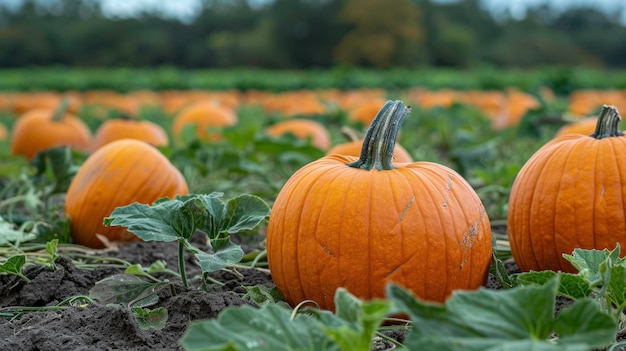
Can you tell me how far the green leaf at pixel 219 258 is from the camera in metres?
2.07

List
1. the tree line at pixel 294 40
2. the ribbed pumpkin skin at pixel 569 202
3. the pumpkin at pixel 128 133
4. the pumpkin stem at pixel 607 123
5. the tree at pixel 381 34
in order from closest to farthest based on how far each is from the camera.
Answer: the ribbed pumpkin skin at pixel 569 202 → the pumpkin stem at pixel 607 123 → the pumpkin at pixel 128 133 → the tree at pixel 381 34 → the tree line at pixel 294 40

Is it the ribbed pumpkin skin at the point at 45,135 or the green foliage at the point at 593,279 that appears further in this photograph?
the ribbed pumpkin skin at the point at 45,135

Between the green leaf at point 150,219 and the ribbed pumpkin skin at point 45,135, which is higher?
the green leaf at point 150,219

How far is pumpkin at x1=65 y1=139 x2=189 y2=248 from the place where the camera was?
319cm

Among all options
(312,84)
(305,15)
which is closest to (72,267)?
(312,84)

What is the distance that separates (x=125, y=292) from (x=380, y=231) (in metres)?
0.87

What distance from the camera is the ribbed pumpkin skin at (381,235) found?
2.14 m

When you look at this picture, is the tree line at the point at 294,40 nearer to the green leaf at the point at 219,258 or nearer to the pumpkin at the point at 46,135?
the pumpkin at the point at 46,135

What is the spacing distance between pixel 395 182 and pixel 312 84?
18.3 meters

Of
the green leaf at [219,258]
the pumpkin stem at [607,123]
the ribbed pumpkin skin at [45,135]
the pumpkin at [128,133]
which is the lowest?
the ribbed pumpkin skin at [45,135]

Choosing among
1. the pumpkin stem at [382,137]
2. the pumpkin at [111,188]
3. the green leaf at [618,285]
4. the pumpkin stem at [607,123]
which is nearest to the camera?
the green leaf at [618,285]

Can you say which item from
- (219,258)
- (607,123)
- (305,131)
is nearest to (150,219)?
(219,258)

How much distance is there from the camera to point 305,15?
173 feet

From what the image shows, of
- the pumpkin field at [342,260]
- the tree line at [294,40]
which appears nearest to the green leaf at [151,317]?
the pumpkin field at [342,260]
